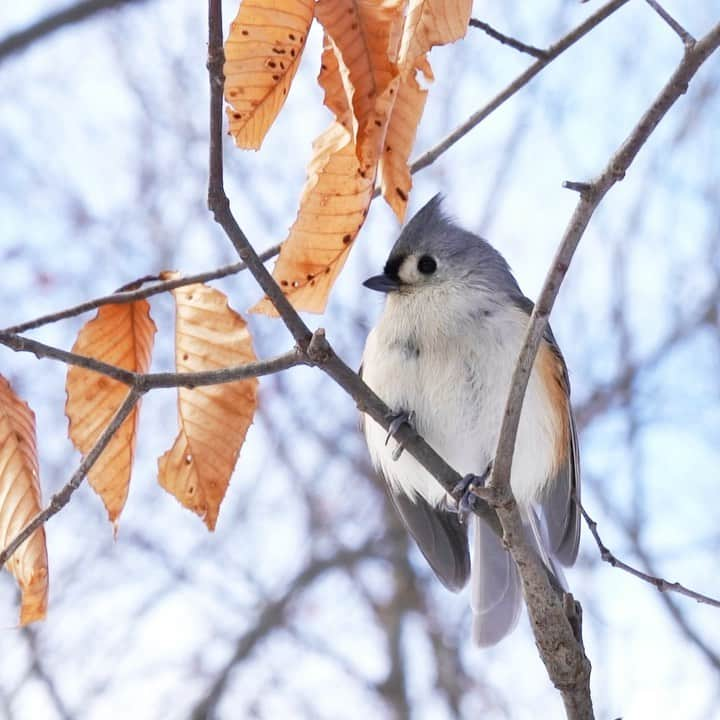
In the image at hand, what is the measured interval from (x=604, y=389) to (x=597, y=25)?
12.4 ft

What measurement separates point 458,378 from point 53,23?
43.0 inches

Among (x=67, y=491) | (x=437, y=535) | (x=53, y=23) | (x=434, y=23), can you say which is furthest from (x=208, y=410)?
(x=53, y=23)

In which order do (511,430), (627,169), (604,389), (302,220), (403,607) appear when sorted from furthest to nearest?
(604,389) → (403,607) → (302,220) → (511,430) → (627,169)

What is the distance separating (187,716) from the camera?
3990 mm

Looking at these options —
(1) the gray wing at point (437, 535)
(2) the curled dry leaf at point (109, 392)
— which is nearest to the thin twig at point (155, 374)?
(2) the curled dry leaf at point (109, 392)

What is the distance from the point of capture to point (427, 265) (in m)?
2.03

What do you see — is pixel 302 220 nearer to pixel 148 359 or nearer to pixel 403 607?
pixel 148 359

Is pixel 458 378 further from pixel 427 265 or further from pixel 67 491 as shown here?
pixel 67 491

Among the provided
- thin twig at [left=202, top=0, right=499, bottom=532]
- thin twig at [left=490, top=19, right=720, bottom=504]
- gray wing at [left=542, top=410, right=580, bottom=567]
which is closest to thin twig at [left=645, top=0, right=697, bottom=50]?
thin twig at [left=490, top=19, right=720, bottom=504]

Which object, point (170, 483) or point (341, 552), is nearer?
point (170, 483)

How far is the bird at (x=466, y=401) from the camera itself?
188cm

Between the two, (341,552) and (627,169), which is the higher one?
(341,552)

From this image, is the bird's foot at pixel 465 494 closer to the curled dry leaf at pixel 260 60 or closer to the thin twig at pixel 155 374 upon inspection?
the thin twig at pixel 155 374

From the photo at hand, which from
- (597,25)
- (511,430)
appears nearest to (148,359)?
(511,430)
